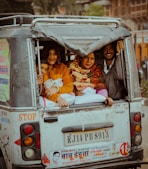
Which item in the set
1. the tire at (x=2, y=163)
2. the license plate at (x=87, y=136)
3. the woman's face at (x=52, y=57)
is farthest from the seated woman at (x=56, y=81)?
the tire at (x=2, y=163)

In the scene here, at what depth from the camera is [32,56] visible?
5.23 metres

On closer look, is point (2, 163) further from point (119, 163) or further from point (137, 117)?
point (137, 117)

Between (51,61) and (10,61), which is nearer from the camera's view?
(10,61)

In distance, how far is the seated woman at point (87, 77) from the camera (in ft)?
19.2

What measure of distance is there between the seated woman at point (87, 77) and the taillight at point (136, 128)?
17.0 inches

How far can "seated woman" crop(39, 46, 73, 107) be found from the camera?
5613mm

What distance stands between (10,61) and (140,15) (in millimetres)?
55646

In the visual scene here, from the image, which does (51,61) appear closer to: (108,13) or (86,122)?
(86,122)

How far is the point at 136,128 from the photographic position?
5.80 metres

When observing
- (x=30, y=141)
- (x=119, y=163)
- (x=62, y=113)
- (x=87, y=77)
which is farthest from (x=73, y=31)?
(x=119, y=163)

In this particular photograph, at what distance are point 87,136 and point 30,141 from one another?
2.27 feet

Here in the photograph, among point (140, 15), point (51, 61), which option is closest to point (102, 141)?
point (51, 61)

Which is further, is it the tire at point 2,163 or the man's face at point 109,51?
the man's face at point 109,51

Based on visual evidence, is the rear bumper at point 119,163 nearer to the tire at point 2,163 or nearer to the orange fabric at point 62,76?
the tire at point 2,163
